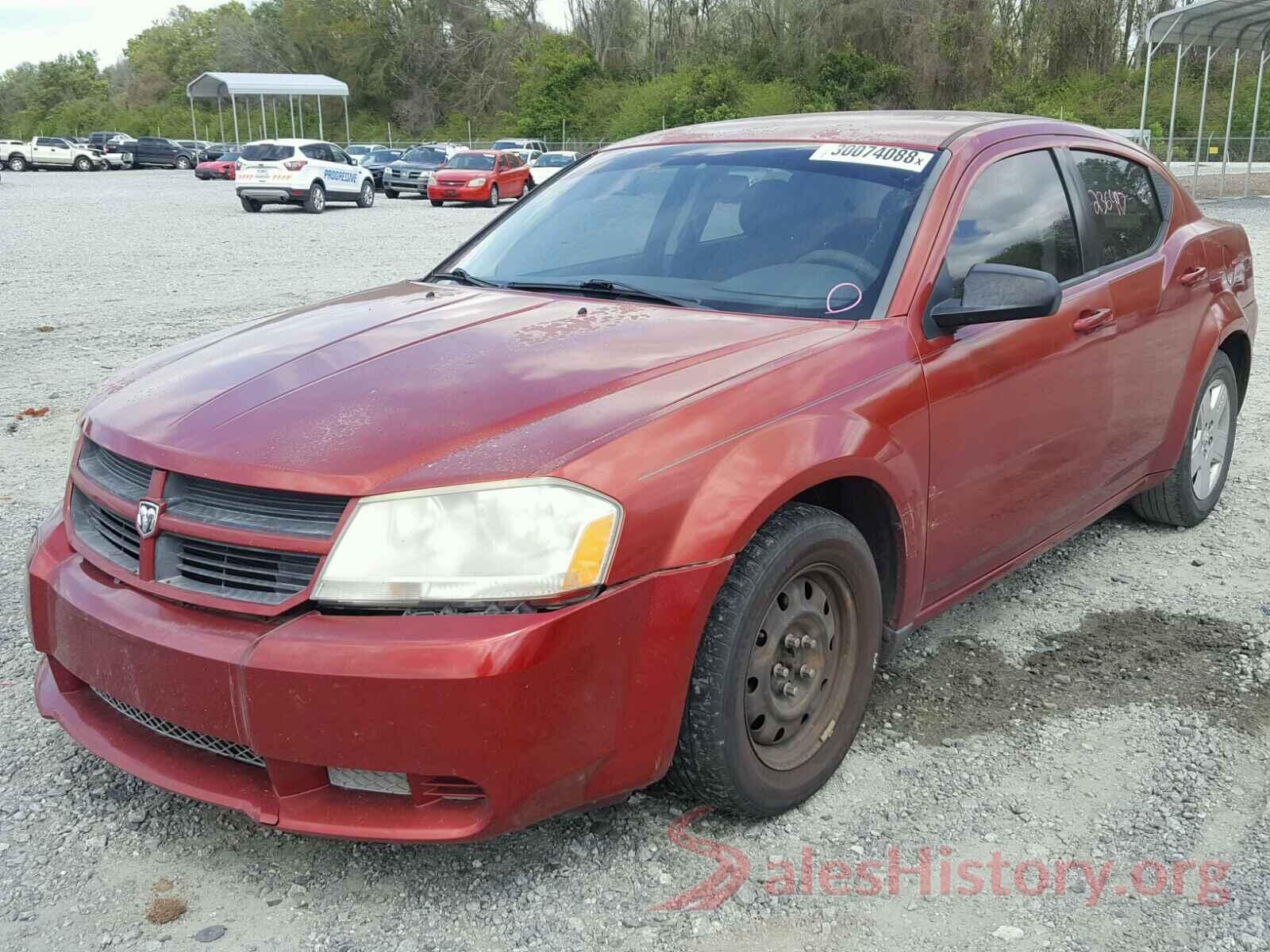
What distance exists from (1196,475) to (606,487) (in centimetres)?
346

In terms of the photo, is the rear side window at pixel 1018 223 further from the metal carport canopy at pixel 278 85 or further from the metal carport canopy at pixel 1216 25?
the metal carport canopy at pixel 278 85

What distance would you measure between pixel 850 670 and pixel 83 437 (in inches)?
78.4

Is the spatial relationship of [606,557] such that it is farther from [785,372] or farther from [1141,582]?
[1141,582]

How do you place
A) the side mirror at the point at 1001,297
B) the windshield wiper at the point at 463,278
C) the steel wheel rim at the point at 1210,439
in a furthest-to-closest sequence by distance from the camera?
the steel wheel rim at the point at 1210,439 → the windshield wiper at the point at 463,278 → the side mirror at the point at 1001,297

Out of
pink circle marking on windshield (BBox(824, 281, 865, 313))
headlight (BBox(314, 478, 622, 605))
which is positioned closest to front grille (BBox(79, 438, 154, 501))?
headlight (BBox(314, 478, 622, 605))

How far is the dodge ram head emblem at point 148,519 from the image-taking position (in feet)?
8.30

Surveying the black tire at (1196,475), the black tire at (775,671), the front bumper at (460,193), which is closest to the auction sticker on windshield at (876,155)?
the black tire at (775,671)

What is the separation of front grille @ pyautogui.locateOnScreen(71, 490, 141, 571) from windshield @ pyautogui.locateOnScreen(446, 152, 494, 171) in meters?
27.8

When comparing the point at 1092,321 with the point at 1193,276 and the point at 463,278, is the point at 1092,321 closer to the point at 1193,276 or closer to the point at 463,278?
the point at 1193,276

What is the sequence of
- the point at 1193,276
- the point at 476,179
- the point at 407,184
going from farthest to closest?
the point at 407,184 < the point at 476,179 < the point at 1193,276

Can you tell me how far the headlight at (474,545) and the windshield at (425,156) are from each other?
107ft

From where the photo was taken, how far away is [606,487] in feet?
7.79

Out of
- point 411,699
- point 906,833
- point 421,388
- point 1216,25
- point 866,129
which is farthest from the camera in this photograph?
point 1216,25

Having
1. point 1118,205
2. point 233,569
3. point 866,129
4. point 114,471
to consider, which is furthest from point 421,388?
point 1118,205
